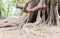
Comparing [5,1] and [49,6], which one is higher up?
[5,1]

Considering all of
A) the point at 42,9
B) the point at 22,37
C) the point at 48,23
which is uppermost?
the point at 42,9

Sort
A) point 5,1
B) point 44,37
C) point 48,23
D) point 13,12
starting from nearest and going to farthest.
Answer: point 44,37 → point 48,23 → point 5,1 → point 13,12

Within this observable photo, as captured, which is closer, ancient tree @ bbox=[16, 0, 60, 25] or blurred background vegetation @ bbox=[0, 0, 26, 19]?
ancient tree @ bbox=[16, 0, 60, 25]

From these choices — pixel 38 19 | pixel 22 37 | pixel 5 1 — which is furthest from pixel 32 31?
pixel 5 1

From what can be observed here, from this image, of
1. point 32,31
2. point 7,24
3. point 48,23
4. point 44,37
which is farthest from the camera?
point 7,24

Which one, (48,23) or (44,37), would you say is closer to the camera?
(44,37)

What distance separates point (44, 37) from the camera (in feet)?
11.4

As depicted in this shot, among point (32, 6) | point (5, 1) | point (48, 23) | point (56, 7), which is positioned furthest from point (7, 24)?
point (5, 1)

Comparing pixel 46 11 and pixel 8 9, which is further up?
pixel 8 9

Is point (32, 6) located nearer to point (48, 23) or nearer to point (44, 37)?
point (48, 23)

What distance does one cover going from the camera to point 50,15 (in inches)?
193

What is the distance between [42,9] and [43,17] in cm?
27

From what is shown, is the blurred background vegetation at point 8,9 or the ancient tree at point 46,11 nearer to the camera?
the ancient tree at point 46,11

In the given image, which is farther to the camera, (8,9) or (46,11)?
(8,9)
